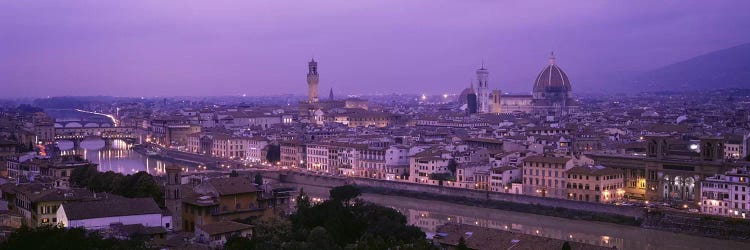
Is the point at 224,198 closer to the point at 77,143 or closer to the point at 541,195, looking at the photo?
the point at 541,195

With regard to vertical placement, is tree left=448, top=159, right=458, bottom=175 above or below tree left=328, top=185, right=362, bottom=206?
below

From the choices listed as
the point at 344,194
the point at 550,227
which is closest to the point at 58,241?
the point at 344,194

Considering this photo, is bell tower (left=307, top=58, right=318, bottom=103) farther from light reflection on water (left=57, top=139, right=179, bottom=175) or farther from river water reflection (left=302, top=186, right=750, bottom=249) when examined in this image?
river water reflection (left=302, top=186, right=750, bottom=249)

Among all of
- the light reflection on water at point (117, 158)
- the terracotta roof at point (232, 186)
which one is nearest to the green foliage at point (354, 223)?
the terracotta roof at point (232, 186)

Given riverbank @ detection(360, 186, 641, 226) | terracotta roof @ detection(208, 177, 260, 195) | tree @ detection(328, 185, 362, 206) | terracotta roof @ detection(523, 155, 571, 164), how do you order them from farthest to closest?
1. terracotta roof @ detection(523, 155, 571, 164)
2. riverbank @ detection(360, 186, 641, 226)
3. tree @ detection(328, 185, 362, 206)
4. terracotta roof @ detection(208, 177, 260, 195)

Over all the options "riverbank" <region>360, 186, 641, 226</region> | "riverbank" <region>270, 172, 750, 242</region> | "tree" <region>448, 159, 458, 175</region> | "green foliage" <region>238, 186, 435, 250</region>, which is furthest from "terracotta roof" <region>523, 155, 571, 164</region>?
"green foliage" <region>238, 186, 435, 250</region>

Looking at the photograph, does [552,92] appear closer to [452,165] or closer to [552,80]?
[552,80]
